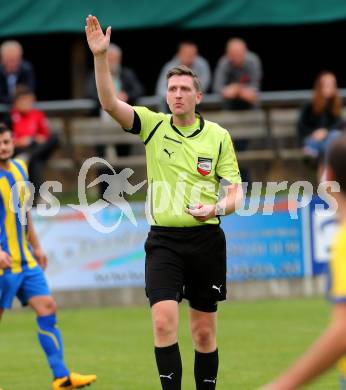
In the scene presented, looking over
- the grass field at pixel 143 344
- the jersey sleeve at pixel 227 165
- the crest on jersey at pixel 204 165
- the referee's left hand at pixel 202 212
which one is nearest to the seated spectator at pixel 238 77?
the grass field at pixel 143 344

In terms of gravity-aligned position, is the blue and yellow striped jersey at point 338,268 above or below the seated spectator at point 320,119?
below

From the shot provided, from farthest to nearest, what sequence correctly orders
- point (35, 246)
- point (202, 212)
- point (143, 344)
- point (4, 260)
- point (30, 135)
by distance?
point (30, 135) → point (143, 344) → point (35, 246) → point (4, 260) → point (202, 212)

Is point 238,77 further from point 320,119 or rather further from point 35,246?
point 35,246

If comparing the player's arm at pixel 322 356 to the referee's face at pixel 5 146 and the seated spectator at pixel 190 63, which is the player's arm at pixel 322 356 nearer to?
the referee's face at pixel 5 146

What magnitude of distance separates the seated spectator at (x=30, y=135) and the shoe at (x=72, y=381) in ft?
21.6

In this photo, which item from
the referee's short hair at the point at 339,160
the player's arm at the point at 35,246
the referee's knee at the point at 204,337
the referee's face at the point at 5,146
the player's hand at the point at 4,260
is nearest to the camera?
the referee's short hair at the point at 339,160

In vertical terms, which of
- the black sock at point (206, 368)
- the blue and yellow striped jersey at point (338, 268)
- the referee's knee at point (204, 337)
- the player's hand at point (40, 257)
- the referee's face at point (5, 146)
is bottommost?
the black sock at point (206, 368)

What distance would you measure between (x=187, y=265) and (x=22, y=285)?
6.19 feet

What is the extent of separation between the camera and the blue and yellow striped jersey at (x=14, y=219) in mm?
9109

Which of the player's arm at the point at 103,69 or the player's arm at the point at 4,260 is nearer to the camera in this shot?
the player's arm at the point at 103,69

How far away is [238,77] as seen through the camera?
1645cm

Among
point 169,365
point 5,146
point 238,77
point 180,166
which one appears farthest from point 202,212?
point 238,77

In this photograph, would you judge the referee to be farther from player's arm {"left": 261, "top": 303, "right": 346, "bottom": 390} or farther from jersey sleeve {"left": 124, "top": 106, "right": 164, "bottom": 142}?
player's arm {"left": 261, "top": 303, "right": 346, "bottom": 390}

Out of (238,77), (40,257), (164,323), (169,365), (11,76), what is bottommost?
(169,365)
